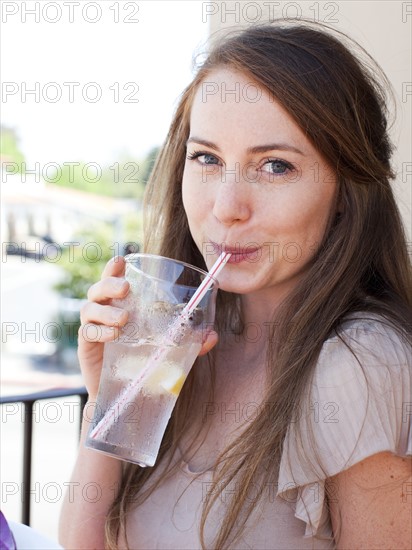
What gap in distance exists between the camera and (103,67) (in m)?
14.4

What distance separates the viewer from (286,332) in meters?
1.60

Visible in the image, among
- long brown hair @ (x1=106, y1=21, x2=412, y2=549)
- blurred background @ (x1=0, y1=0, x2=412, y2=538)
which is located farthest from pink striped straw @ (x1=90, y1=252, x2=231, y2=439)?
blurred background @ (x1=0, y1=0, x2=412, y2=538)

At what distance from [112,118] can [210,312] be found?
19359mm

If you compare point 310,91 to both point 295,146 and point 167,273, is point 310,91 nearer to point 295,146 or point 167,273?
point 295,146

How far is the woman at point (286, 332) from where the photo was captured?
1.36 metres

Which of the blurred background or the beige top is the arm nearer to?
the beige top

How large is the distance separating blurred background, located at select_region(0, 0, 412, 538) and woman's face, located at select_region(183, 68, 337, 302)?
1.24 feet

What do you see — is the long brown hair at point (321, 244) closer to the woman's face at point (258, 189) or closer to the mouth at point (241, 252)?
the woman's face at point (258, 189)

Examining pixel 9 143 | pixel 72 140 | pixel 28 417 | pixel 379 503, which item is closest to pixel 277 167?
pixel 379 503

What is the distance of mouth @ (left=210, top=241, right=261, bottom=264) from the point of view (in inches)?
58.5

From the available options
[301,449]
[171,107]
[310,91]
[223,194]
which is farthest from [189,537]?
[171,107]

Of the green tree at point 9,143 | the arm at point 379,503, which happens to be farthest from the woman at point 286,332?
the green tree at point 9,143

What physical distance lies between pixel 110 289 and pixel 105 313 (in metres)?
0.04

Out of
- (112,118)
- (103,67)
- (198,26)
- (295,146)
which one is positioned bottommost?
(112,118)
